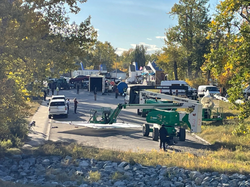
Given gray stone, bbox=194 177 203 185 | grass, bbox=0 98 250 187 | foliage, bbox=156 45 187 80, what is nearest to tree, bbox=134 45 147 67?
foliage, bbox=156 45 187 80

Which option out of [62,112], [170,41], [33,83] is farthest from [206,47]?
[33,83]

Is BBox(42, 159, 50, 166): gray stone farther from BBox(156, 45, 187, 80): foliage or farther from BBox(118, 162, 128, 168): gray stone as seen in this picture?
BBox(156, 45, 187, 80): foliage

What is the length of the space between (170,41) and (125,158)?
4635 cm

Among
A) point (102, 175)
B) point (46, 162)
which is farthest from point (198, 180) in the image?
point (46, 162)

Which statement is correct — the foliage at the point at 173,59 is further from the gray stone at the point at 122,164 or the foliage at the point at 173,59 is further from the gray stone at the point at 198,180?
the gray stone at the point at 198,180

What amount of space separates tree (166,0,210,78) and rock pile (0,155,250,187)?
43.0 meters

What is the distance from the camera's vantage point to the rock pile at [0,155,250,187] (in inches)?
389

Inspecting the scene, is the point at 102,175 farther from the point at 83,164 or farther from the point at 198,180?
the point at 198,180

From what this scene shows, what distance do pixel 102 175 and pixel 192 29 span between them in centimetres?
4683

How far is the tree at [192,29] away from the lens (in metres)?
51.2

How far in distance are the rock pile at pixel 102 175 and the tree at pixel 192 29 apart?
43.0m

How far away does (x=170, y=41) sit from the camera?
5566 centimetres

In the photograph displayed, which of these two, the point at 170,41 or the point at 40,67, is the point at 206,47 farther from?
the point at 40,67

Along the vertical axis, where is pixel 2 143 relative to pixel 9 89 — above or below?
below
